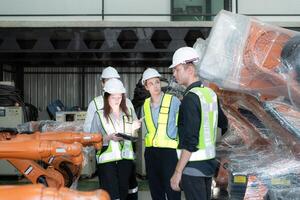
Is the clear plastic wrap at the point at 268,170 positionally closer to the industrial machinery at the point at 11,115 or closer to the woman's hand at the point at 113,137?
the woman's hand at the point at 113,137

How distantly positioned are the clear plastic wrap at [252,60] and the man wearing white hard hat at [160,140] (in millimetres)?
1448

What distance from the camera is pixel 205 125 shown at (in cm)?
407

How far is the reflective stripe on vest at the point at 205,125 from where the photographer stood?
4.04 metres

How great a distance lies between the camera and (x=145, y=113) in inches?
226

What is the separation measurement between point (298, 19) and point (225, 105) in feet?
19.1

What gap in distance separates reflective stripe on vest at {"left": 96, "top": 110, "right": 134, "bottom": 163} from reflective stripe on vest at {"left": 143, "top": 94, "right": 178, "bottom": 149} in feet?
0.93

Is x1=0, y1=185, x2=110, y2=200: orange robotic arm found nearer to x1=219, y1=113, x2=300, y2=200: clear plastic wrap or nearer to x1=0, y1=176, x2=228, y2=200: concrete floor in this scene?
x1=219, y1=113, x2=300, y2=200: clear plastic wrap

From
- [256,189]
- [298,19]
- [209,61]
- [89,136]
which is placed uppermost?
[298,19]

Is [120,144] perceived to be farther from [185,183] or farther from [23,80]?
[23,80]

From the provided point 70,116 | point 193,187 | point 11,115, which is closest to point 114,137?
point 193,187

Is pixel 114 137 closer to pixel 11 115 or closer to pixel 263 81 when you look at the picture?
pixel 263 81

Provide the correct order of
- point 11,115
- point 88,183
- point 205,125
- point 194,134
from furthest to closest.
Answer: point 11,115 → point 88,183 → point 205,125 → point 194,134

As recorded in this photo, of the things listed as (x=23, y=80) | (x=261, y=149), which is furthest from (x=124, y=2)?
(x=261, y=149)

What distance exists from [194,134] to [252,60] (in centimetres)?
75
